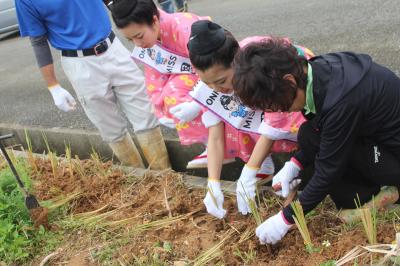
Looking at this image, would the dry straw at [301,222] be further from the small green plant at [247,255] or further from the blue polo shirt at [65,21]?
the blue polo shirt at [65,21]

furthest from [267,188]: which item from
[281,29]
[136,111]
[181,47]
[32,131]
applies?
[281,29]

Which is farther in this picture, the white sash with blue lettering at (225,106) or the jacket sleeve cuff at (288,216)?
the white sash with blue lettering at (225,106)

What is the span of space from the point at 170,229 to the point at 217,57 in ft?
3.12

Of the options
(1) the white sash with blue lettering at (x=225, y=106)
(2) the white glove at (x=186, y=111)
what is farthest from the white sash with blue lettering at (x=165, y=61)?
(1) the white sash with blue lettering at (x=225, y=106)

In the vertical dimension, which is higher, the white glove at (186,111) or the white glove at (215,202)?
the white glove at (186,111)

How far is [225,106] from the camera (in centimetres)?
245

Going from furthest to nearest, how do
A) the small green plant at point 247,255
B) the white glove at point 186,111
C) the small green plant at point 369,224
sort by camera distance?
the white glove at point 186,111
the small green plant at point 247,255
the small green plant at point 369,224

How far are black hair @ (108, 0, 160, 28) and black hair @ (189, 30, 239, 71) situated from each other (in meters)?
0.52

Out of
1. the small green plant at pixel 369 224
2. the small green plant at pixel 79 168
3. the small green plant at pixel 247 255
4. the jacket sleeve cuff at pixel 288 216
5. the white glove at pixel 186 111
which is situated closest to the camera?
the small green plant at pixel 369 224

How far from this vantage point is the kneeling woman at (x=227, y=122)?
2.10m

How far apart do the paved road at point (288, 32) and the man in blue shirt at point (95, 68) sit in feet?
3.85

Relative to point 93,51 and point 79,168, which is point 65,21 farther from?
point 79,168

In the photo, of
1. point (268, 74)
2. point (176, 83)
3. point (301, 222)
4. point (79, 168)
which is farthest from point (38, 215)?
point (268, 74)

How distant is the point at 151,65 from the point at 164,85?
6.3 inches
